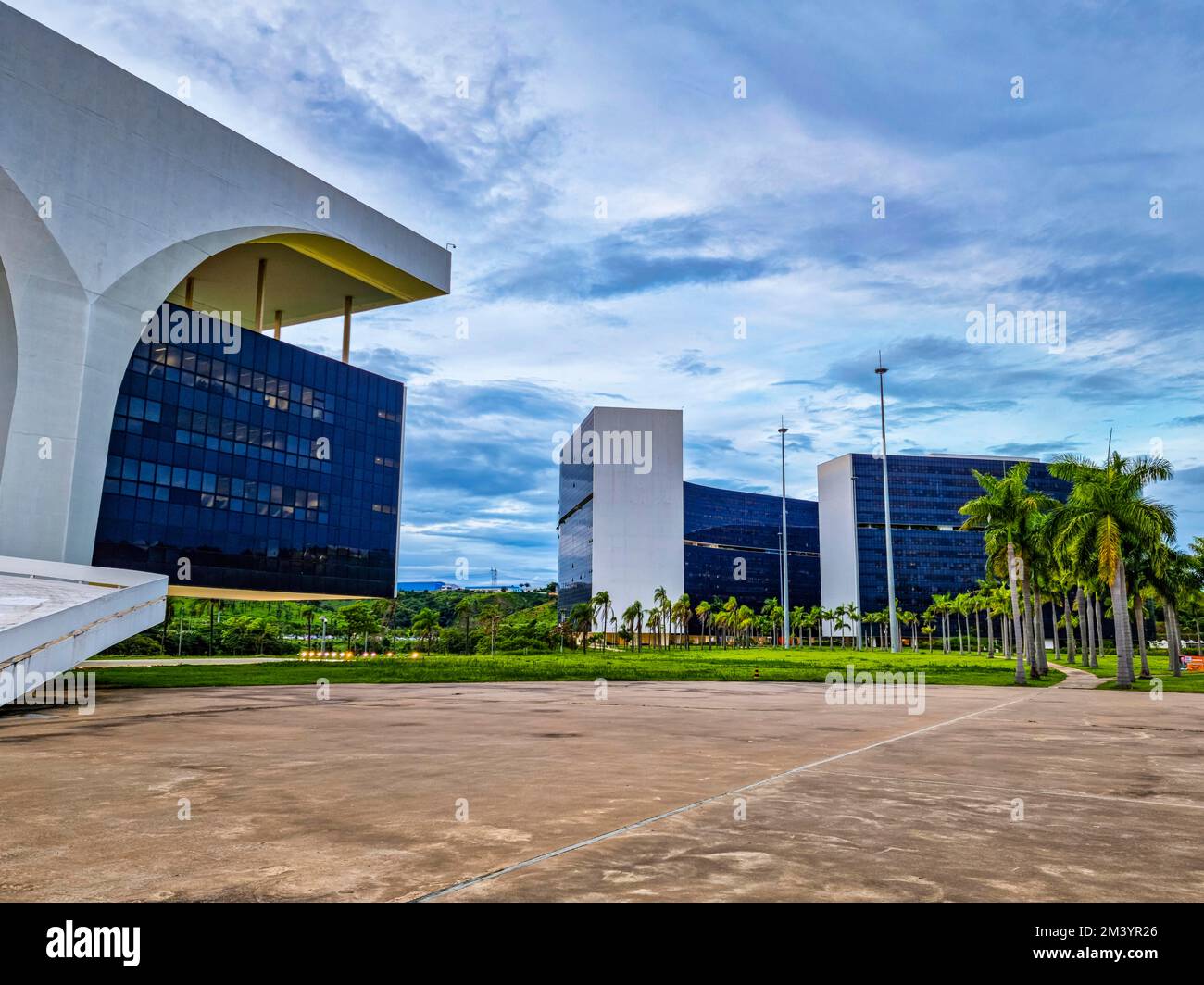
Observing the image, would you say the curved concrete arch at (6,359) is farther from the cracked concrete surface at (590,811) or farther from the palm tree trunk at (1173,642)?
the palm tree trunk at (1173,642)

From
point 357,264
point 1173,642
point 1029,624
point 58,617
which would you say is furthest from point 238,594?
point 1173,642

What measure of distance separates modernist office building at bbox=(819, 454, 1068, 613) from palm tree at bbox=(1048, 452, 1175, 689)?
134m

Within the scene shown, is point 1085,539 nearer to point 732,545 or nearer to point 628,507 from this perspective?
point 628,507

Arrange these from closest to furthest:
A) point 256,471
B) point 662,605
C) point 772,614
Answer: point 256,471 → point 662,605 → point 772,614

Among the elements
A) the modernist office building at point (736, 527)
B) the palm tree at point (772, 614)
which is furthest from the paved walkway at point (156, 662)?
the palm tree at point (772, 614)

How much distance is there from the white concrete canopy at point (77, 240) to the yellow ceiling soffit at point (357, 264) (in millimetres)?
6534

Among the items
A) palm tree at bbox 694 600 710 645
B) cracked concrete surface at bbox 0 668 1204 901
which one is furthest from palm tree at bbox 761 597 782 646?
cracked concrete surface at bbox 0 668 1204 901

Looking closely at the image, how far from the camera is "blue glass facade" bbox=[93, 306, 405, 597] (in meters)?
49.4

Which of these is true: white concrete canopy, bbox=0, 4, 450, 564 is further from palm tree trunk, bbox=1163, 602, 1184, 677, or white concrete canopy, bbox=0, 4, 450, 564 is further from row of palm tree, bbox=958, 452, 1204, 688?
palm tree trunk, bbox=1163, 602, 1184, 677

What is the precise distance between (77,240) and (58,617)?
30637mm

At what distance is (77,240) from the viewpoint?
4141 cm

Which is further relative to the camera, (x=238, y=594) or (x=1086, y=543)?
(x=238, y=594)

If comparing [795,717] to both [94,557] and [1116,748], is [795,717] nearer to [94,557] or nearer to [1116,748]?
[1116,748]
